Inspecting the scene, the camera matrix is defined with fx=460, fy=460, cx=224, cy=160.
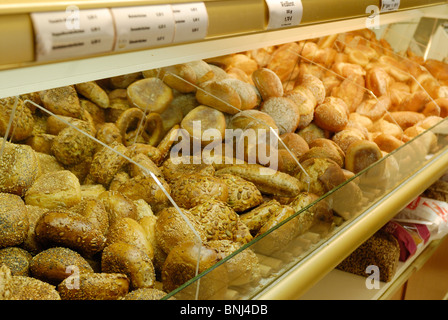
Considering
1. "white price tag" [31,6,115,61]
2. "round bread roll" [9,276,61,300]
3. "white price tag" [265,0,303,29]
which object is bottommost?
"round bread roll" [9,276,61,300]

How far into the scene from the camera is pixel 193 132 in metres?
1.43

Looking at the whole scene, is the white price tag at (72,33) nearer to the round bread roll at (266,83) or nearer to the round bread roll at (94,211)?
the round bread roll at (94,211)

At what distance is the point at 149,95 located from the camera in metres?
1.43

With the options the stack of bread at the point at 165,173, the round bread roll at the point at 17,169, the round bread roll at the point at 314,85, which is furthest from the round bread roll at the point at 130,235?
the round bread roll at the point at 314,85

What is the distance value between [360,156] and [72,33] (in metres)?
1.25

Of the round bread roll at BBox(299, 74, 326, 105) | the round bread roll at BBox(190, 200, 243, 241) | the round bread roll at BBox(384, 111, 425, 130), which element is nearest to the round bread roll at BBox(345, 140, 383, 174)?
the round bread roll at BBox(299, 74, 326, 105)

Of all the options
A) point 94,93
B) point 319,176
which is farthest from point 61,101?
point 319,176

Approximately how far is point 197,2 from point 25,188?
22.5 inches

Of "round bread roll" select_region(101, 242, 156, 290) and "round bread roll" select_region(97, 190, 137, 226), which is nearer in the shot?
"round bread roll" select_region(101, 242, 156, 290)

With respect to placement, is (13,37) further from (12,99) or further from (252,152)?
(252,152)

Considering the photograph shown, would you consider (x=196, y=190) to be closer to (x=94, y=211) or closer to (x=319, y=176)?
(x=94, y=211)

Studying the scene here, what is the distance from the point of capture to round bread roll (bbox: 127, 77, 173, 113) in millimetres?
1411

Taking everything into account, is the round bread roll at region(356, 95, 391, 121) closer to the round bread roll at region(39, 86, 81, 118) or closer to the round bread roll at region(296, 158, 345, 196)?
the round bread roll at region(296, 158, 345, 196)

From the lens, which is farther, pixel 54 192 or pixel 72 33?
pixel 54 192
